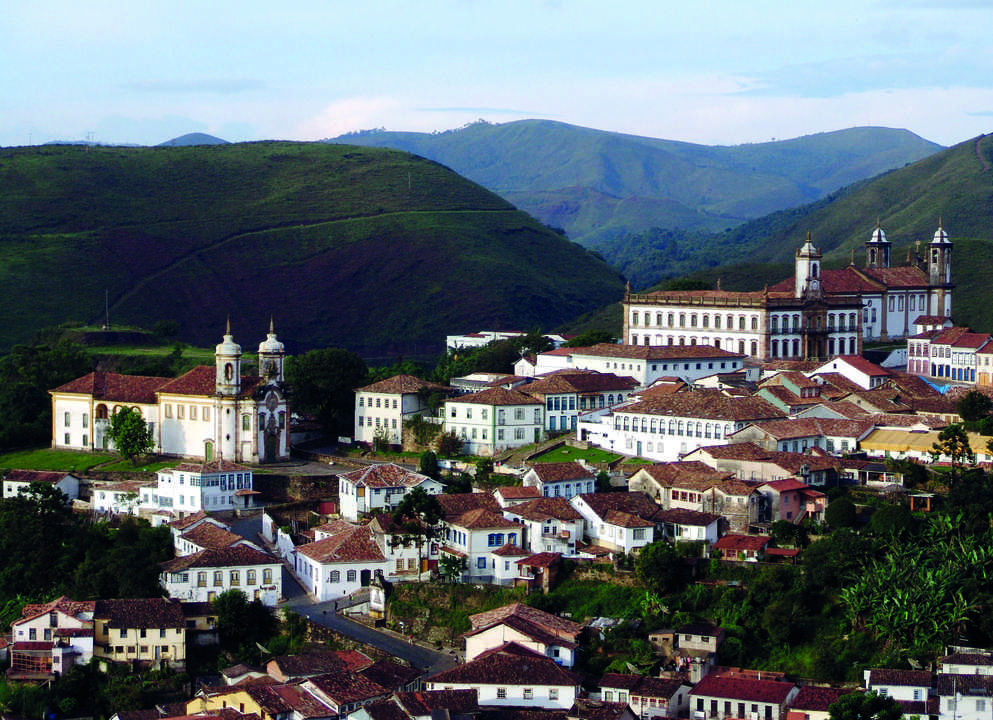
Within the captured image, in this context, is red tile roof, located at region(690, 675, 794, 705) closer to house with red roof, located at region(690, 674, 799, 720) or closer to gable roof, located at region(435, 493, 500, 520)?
house with red roof, located at region(690, 674, 799, 720)

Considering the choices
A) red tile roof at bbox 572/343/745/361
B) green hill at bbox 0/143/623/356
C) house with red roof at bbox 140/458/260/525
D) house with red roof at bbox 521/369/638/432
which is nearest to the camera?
house with red roof at bbox 140/458/260/525

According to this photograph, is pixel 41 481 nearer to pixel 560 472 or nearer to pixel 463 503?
pixel 463 503

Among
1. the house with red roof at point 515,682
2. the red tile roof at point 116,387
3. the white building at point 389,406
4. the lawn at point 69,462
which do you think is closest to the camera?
the house with red roof at point 515,682

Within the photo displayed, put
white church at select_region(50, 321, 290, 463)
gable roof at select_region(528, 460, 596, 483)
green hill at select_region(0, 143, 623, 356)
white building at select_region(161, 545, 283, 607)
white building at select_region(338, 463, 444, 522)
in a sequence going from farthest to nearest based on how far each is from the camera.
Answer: green hill at select_region(0, 143, 623, 356)
white church at select_region(50, 321, 290, 463)
white building at select_region(338, 463, 444, 522)
gable roof at select_region(528, 460, 596, 483)
white building at select_region(161, 545, 283, 607)

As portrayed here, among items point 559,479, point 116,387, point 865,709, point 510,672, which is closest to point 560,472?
point 559,479

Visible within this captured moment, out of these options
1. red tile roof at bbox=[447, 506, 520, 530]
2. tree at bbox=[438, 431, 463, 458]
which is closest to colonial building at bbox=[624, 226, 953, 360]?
tree at bbox=[438, 431, 463, 458]

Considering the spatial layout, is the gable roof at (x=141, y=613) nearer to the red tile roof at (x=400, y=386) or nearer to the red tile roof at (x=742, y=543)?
the red tile roof at (x=742, y=543)

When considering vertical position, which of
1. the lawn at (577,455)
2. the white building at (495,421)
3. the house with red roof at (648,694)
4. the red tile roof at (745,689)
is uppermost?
the white building at (495,421)

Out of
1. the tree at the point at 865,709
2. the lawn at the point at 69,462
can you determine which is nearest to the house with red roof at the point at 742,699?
the tree at the point at 865,709
